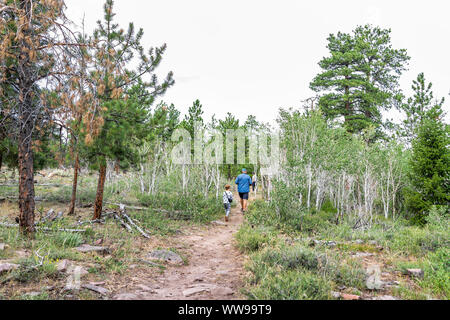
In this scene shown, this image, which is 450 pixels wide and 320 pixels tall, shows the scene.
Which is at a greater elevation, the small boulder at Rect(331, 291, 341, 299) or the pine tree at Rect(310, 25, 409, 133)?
the pine tree at Rect(310, 25, 409, 133)

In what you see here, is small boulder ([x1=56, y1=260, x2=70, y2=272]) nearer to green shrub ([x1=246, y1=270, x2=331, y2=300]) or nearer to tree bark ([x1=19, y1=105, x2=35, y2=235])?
tree bark ([x1=19, y1=105, x2=35, y2=235])

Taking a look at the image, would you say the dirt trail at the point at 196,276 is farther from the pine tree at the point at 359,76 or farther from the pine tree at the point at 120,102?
the pine tree at the point at 359,76

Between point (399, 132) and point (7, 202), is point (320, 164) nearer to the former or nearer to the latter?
point (7, 202)

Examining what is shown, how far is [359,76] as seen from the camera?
22.2 meters

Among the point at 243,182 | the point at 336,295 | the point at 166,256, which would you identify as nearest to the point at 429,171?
the point at 243,182

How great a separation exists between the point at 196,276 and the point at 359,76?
74.7 ft

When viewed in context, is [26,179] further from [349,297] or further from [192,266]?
[349,297]

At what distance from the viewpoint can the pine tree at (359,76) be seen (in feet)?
71.4

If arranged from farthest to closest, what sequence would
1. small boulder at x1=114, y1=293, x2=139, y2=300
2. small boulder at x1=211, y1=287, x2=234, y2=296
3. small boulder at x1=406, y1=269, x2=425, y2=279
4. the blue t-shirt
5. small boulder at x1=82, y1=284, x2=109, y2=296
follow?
the blue t-shirt < small boulder at x1=406, y1=269, x2=425, y2=279 < small boulder at x1=211, y1=287, x2=234, y2=296 < small boulder at x1=82, y1=284, x2=109, y2=296 < small boulder at x1=114, y1=293, x2=139, y2=300

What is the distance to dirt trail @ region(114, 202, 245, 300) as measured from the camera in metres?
3.90

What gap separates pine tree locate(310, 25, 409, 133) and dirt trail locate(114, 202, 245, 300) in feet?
60.3

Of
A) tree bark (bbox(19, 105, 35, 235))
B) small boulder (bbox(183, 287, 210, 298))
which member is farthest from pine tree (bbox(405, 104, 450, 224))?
tree bark (bbox(19, 105, 35, 235))

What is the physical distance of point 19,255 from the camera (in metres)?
4.51

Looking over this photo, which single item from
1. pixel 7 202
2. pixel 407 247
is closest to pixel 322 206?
pixel 407 247
